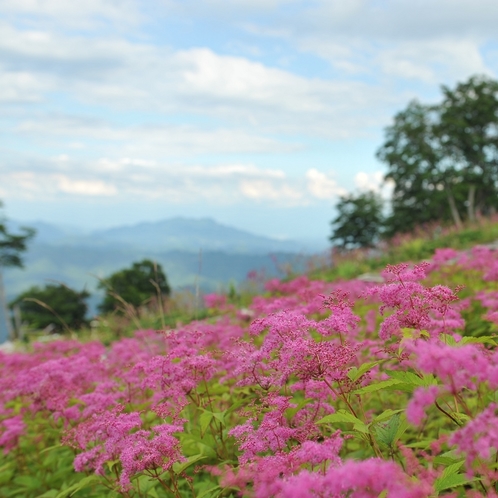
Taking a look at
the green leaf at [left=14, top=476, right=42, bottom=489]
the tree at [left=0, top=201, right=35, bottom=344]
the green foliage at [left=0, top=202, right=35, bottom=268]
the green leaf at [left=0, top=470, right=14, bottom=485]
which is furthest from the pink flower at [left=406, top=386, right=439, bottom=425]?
the green foliage at [left=0, top=202, right=35, bottom=268]

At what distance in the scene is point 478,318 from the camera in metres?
6.55

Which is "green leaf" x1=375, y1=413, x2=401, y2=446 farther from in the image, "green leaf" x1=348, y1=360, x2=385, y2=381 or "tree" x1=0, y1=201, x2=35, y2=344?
"tree" x1=0, y1=201, x2=35, y2=344

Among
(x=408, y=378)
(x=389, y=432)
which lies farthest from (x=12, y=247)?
(x=408, y=378)

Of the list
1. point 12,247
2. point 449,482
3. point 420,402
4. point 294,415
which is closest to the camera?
point 420,402

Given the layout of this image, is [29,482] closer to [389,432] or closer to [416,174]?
[389,432]

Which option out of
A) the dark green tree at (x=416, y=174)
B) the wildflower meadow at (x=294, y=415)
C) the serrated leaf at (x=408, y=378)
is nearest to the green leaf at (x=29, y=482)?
the wildflower meadow at (x=294, y=415)

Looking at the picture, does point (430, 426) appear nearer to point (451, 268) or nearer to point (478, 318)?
point (478, 318)

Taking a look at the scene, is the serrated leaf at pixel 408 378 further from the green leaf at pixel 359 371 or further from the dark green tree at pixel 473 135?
the dark green tree at pixel 473 135

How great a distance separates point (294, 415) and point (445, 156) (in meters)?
57.4

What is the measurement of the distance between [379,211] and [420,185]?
13834 millimetres

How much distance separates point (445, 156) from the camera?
55.0 m

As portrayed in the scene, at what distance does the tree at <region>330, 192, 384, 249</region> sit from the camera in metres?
66.3

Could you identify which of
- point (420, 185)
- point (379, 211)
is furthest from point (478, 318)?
point (379, 211)

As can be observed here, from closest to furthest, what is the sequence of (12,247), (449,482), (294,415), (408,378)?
(449,482) → (408,378) → (294,415) → (12,247)
